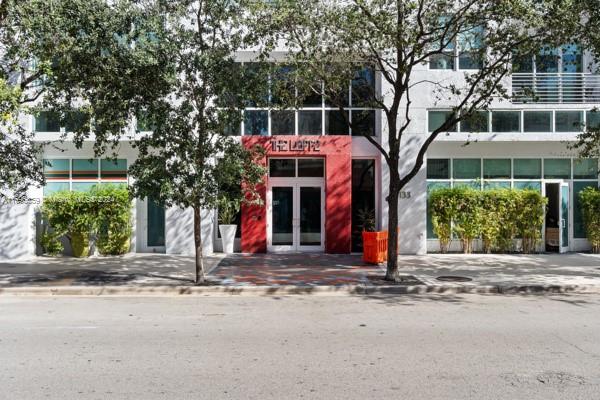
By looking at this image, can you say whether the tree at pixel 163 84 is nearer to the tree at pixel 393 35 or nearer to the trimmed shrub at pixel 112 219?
the tree at pixel 393 35

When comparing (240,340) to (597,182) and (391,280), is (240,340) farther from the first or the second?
(597,182)

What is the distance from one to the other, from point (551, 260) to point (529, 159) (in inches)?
158

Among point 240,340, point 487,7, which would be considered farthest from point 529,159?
point 240,340

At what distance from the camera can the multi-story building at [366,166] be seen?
18.3m

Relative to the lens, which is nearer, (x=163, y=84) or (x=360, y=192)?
(x=163, y=84)

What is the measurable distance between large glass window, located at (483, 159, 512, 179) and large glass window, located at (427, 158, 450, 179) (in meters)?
1.34

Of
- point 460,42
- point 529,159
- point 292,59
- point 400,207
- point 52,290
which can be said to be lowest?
point 52,290

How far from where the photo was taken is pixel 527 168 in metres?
19.2

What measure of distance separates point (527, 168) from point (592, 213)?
259 centimetres

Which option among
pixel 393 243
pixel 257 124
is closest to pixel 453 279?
pixel 393 243

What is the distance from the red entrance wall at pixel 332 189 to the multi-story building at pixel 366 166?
34mm

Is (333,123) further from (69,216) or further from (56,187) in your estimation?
(56,187)

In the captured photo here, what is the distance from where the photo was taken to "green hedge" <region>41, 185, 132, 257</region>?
56.9ft

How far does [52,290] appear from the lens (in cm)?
1211
